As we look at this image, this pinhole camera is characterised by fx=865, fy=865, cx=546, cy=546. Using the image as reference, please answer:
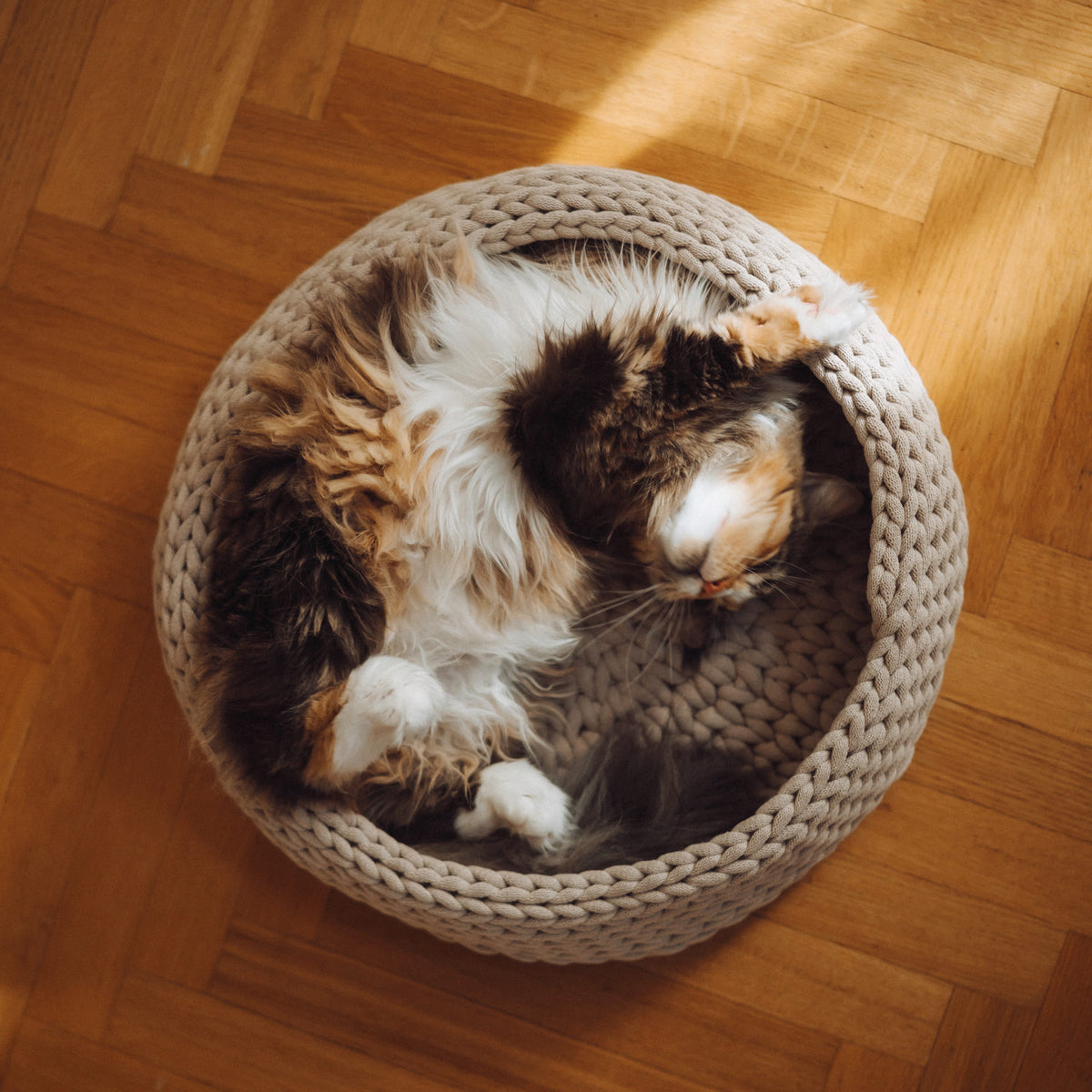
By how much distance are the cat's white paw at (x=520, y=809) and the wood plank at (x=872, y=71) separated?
115cm

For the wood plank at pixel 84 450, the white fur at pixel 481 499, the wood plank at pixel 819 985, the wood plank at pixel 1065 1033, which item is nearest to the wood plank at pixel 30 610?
the wood plank at pixel 84 450

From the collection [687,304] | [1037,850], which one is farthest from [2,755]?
[1037,850]

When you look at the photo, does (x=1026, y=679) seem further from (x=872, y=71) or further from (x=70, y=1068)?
(x=70, y=1068)

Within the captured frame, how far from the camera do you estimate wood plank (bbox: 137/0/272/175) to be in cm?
145

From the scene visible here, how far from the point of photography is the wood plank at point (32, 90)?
147 cm

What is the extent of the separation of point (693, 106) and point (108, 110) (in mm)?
985

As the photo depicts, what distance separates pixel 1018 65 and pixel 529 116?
0.78 metres

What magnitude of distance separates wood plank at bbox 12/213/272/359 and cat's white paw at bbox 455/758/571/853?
84 cm

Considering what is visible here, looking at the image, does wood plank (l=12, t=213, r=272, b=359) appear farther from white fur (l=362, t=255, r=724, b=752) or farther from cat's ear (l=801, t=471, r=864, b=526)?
cat's ear (l=801, t=471, r=864, b=526)

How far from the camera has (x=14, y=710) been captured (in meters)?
1.46

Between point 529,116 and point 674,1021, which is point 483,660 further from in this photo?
point 529,116

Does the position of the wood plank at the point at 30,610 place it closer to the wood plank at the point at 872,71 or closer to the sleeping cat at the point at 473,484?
the sleeping cat at the point at 473,484

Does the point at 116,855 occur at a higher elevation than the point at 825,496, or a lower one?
lower

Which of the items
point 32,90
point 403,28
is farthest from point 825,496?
point 32,90
